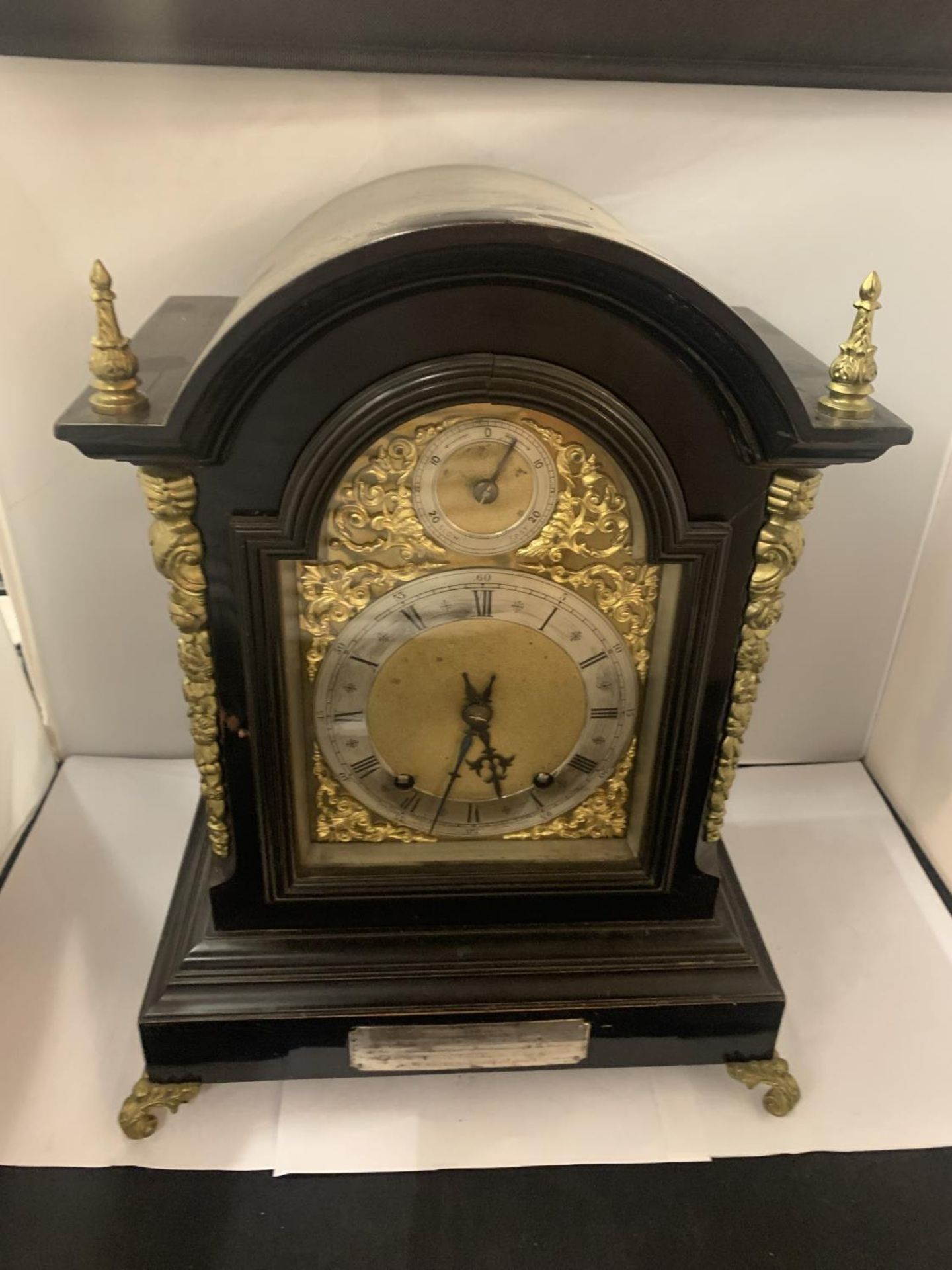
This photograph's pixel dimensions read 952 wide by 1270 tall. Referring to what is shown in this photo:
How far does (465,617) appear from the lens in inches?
33.7

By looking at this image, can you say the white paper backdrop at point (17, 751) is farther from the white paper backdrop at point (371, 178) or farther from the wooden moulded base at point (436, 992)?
the wooden moulded base at point (436, 992)

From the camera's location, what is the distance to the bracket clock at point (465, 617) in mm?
712

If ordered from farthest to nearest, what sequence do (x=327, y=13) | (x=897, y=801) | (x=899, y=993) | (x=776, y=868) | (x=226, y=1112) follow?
(x=897, y=801) → (x=776, y=868) → (x=899, y=993) → (x=226, y=1112) → (x=327, y=13)

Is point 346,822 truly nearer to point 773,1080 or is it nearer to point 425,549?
point 425,549

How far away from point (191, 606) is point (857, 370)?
54cm

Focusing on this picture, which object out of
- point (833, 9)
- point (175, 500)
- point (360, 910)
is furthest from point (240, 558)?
point (833, 9)

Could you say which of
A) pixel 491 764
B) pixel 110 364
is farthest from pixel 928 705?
pixel 110 364

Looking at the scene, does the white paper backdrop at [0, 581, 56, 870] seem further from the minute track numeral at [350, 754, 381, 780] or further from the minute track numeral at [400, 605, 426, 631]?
the minute track numeral at [400, 605, 426, 631]

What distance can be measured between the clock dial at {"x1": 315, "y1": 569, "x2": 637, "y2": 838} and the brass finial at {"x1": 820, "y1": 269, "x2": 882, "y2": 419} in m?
0.25

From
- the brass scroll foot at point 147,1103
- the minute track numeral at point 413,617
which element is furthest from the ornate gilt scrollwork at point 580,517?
the brass scroll foot at point 147,1103

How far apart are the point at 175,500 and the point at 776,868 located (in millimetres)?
926

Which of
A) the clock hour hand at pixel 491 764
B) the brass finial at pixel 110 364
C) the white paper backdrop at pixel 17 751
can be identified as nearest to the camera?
the brass finial at pixel 110 364

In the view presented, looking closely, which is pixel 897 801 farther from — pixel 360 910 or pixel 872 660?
pixel 360 910

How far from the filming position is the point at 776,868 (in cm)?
131
